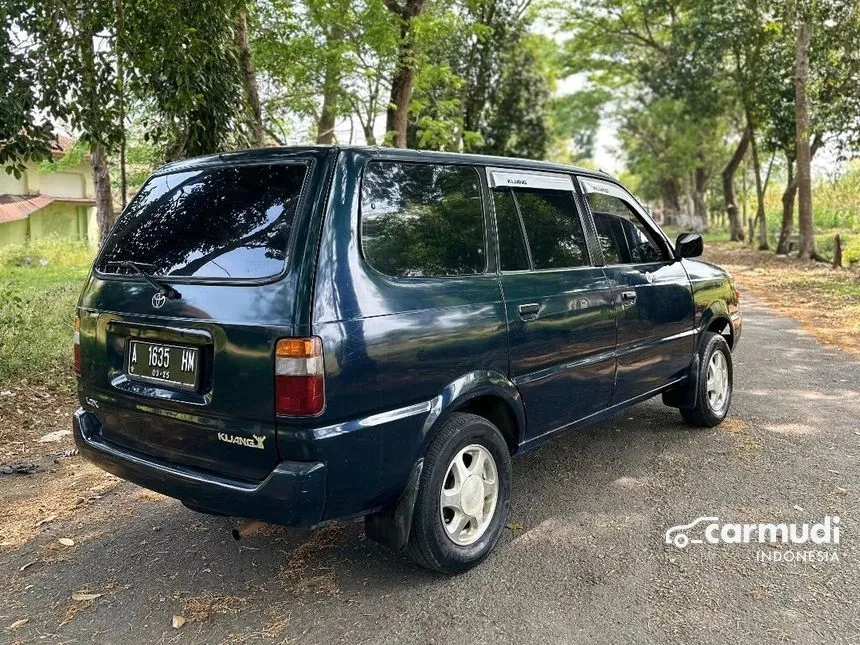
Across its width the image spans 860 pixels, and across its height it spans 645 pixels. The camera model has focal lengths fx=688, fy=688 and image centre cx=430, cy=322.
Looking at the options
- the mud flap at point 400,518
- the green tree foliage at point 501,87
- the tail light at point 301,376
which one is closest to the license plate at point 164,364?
the tail light at point 301,376

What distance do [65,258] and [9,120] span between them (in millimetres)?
15699

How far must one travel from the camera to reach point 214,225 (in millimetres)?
3021

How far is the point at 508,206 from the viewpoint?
12.0 ft

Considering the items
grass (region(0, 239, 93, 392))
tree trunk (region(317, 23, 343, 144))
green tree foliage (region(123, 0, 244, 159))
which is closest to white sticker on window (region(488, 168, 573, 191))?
green tree foliage (region(123, 0, 244, 159))

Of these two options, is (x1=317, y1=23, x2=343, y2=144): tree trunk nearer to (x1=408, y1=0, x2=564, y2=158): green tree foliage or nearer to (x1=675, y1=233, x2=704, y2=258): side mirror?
(x1=408, y1=0, x2=564, y2=158): green tree foliage

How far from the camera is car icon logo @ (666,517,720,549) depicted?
136 inches

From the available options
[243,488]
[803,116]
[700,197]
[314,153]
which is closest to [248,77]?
[314,153]

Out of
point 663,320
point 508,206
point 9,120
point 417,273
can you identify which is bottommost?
point 663,320

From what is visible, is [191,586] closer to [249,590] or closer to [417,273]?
[249,590]

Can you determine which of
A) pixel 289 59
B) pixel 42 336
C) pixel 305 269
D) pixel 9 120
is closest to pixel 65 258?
pixel 289 59

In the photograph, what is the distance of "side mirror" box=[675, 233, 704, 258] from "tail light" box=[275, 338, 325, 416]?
3.21 metres

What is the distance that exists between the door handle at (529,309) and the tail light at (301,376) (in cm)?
125

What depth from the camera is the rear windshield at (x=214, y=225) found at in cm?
283

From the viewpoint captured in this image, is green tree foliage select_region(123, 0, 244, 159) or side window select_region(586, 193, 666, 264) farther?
green tree foliage select_region(123, 0, 244, 159)
